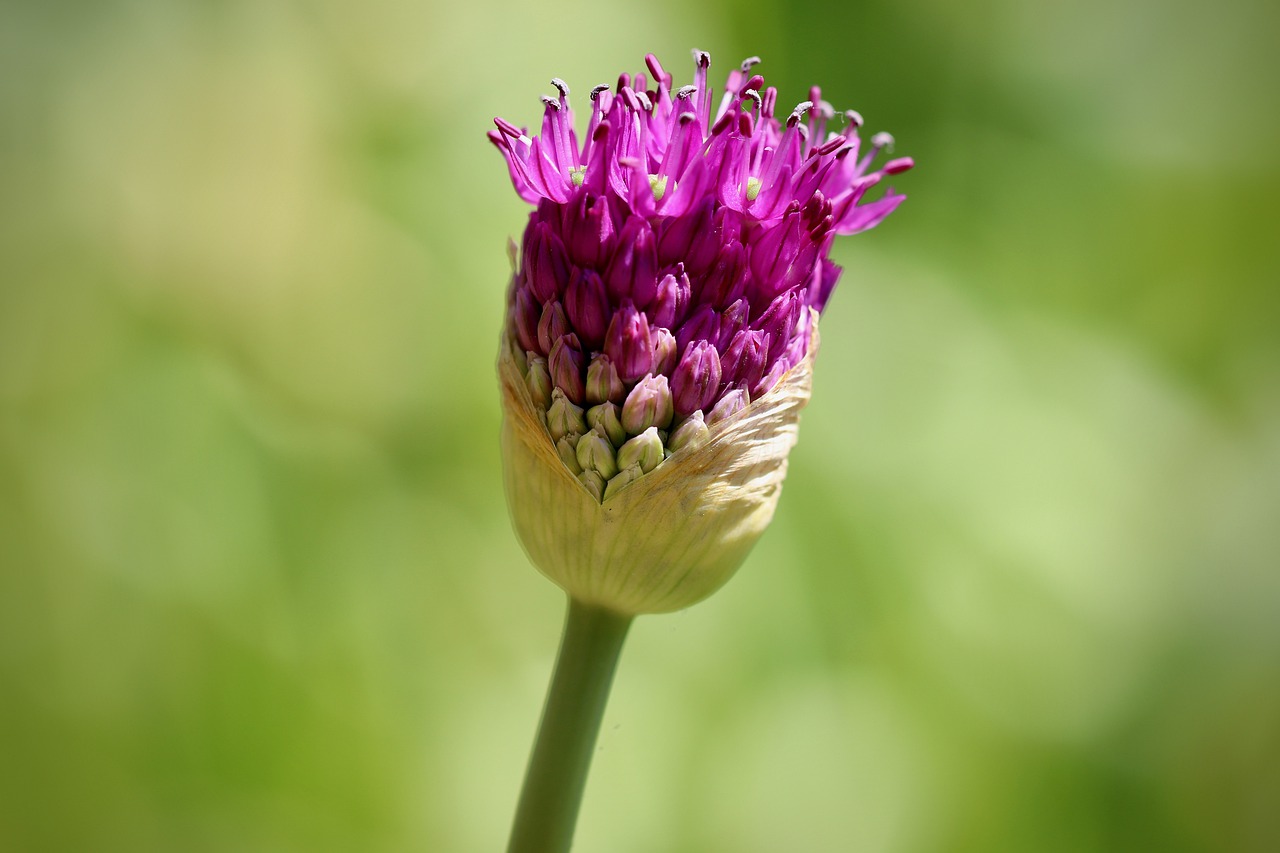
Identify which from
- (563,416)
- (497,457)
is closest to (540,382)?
(563,416)

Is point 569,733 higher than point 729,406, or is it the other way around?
point 729,406

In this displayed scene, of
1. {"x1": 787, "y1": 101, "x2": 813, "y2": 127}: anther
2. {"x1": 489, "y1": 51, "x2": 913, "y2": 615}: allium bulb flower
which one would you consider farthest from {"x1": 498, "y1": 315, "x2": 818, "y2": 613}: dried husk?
{"x1": 787, "y1": 101, "x2": 813, "y2": 127}: anther

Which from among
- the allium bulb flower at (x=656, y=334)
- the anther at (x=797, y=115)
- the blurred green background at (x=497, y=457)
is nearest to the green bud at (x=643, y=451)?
the allium bulb flower at (x=656, y=334)

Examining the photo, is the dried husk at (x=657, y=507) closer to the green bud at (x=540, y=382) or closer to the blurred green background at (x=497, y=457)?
the green bud at (x=540, y=382)

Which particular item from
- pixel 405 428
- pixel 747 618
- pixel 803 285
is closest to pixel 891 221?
pixel 747 618

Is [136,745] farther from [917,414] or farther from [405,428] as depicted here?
[917,414]

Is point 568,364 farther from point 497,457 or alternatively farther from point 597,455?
point 497,457
